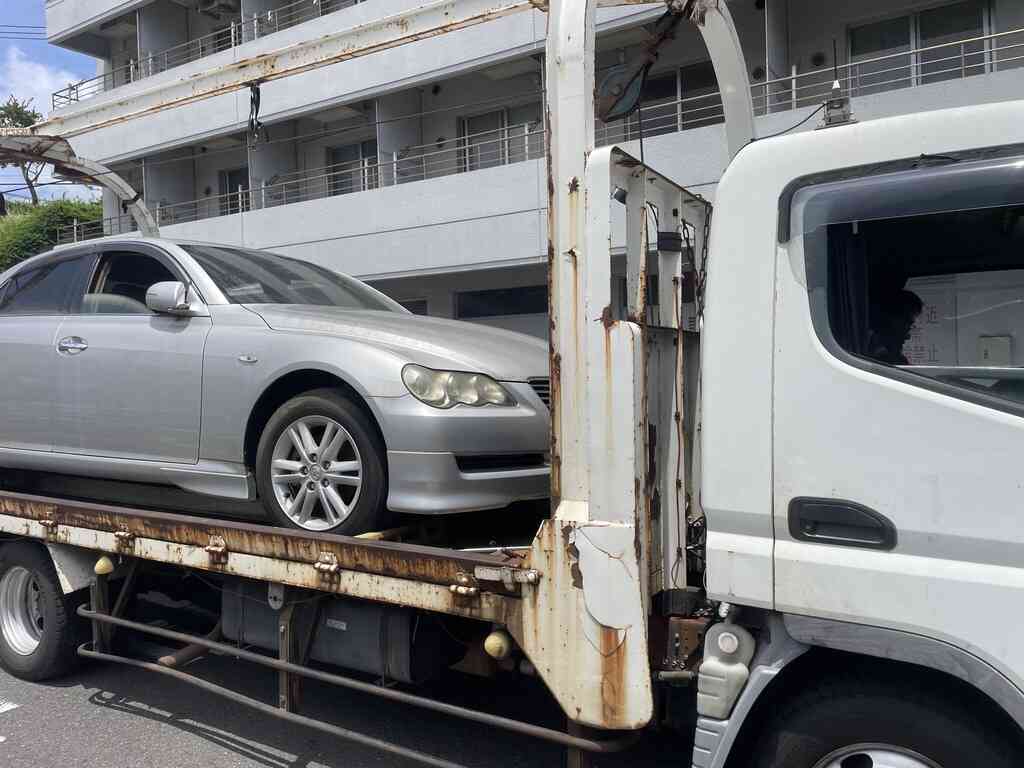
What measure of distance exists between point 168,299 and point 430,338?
1.37 m

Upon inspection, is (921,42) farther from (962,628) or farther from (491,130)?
(962,628)

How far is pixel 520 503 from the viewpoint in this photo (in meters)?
3.73

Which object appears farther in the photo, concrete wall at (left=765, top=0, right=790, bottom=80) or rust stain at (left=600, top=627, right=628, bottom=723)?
concrete wall at (left=765, top=0, right=790, bottom=80)

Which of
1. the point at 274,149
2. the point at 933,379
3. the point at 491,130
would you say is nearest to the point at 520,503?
the point at 933,379

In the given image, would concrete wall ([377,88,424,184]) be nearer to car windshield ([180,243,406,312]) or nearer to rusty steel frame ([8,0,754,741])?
car windshield ([180,243,406,312])

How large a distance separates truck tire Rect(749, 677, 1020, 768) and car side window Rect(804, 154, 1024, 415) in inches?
30.3

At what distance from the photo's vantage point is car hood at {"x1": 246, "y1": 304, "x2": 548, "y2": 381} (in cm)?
361

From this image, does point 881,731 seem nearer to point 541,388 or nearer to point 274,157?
point 541,388

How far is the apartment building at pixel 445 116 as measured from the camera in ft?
34.2

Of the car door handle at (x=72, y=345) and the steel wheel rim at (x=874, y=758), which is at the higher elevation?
the car door handle at (x=72, y=345)

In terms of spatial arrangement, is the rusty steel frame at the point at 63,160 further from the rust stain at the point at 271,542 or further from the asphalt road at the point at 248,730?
the asphalt road at the point at 248,730

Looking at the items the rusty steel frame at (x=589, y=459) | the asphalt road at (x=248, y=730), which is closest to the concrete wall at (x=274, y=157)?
the asphalt road at (x=248, y=730)

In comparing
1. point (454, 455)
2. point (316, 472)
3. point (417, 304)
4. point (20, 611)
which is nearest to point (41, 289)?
point (20, 611)

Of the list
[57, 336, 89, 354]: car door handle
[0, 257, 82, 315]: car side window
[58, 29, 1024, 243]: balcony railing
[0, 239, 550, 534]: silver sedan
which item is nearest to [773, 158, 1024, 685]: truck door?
[0, 239, 550, 534]: silver sedan
